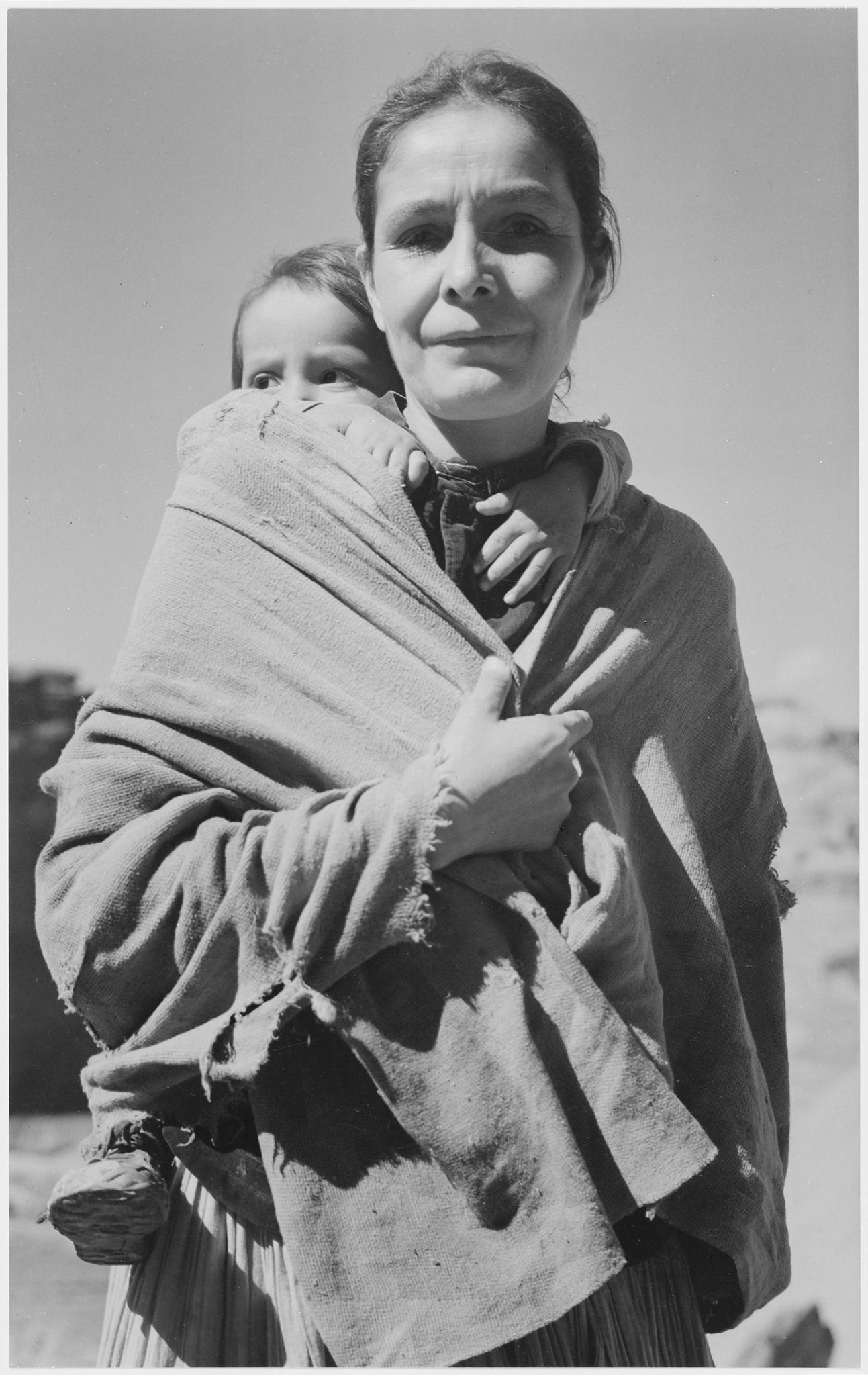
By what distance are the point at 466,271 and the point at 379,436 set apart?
0.23 metres

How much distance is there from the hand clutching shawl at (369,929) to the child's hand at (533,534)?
42 mm

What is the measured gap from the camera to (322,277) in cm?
271

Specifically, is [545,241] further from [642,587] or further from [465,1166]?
[465,1166]

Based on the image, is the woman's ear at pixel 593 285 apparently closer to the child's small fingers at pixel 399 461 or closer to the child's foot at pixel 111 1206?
the child's small fingers at pixel 399 461

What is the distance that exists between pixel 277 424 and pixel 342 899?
0.62 meters

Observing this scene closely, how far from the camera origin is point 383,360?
8.89 feet

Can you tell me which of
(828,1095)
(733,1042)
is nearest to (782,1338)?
(828,1095)

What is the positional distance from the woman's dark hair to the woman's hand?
25.7 inches

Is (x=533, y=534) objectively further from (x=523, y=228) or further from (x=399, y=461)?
(x=523, y=228)

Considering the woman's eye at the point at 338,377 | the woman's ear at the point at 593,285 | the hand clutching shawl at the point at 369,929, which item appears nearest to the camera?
the hand clutching shawl at the point at 369,929

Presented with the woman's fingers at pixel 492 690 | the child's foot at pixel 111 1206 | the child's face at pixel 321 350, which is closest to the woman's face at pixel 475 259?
the woman's fingers at pixel 492 690

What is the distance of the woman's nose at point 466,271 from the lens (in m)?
1.92

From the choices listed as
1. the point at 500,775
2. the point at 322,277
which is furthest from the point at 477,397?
the point at 322,277

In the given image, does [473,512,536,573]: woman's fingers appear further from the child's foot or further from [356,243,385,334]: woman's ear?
the child's foot
